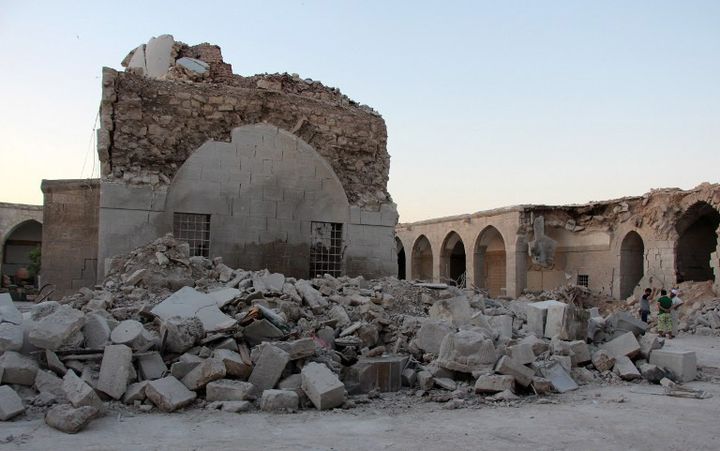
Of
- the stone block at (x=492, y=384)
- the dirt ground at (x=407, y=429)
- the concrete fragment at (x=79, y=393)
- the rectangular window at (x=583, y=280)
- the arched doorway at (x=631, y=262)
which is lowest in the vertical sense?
the dirt ground at (x=407, y=429)

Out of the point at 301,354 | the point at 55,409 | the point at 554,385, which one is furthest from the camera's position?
the point at 554,385

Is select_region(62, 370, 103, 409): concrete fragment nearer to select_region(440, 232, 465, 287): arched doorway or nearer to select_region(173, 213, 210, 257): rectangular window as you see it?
select_region(173, 213, 210, 257): rectangular window

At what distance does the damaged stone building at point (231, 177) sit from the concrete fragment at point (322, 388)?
5.54m

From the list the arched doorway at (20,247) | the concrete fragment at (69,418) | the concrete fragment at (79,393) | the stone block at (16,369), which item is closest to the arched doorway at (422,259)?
the arched doorway at (20,247)

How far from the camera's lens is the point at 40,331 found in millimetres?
5766

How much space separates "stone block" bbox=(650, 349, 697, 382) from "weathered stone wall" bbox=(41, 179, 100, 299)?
940 cm

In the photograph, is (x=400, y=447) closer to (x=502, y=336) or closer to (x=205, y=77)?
(x=502, y=336)

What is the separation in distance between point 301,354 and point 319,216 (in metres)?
5.99

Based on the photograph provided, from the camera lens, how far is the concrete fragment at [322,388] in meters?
5.66

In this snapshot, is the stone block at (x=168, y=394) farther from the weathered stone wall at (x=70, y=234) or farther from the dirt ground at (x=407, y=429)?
the weathered stone wall at (x=70, y=234)

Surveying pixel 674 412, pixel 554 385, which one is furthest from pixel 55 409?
pixel 674 412

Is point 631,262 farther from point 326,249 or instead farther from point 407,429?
point 407,429

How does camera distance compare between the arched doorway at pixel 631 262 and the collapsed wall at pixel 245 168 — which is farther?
the arched doorway at pixel 631 262

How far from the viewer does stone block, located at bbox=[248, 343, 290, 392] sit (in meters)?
5.98
